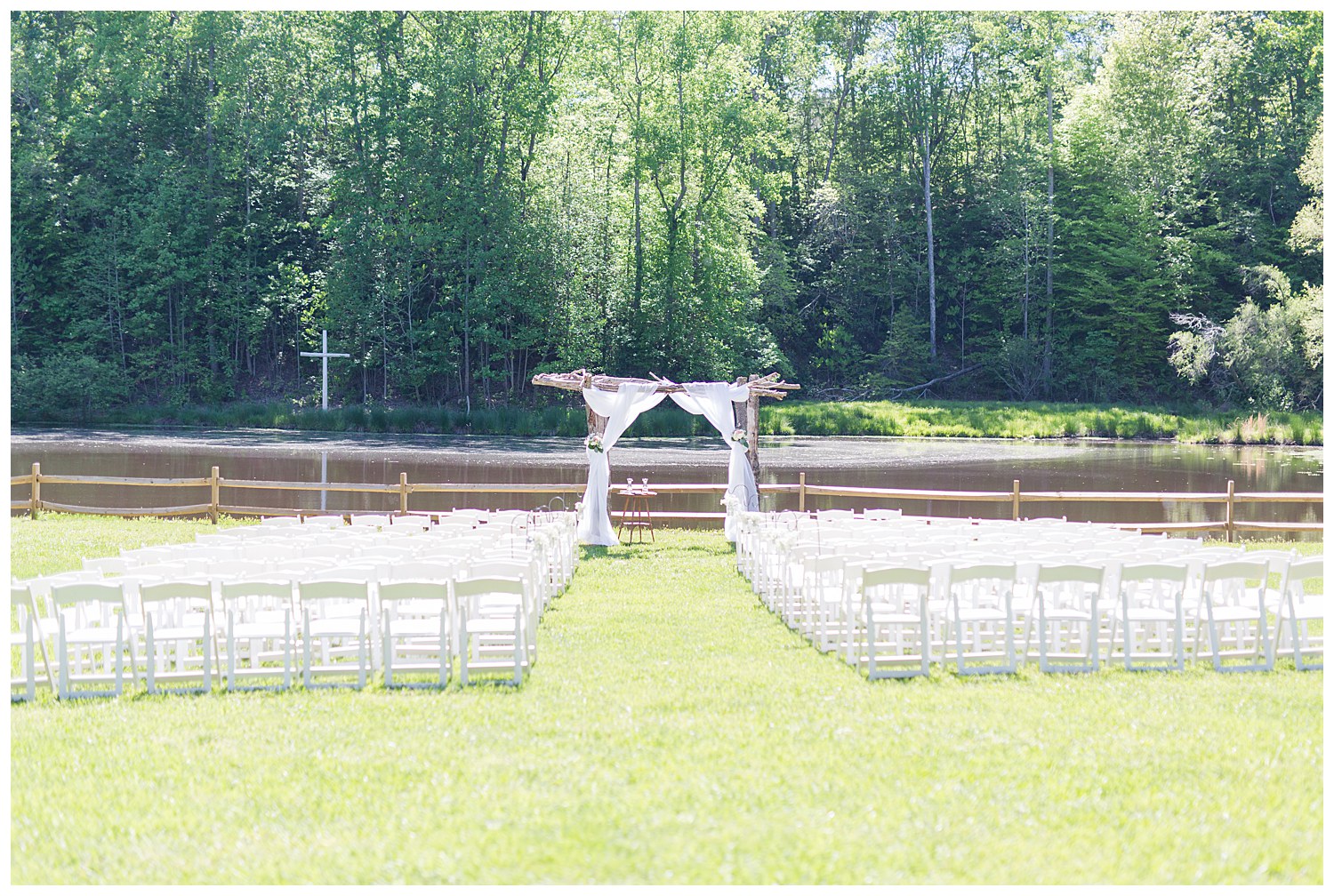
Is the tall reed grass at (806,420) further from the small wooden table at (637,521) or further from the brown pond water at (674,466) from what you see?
the small wooden table at (637,521)

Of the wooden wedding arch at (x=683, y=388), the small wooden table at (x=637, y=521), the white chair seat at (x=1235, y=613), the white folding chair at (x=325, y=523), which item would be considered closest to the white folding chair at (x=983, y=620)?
the white chair seat at (x=1235, y=613)

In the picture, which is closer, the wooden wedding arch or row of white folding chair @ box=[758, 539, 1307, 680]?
row of white folding chair @ box=[758, 539, 1307, 680]

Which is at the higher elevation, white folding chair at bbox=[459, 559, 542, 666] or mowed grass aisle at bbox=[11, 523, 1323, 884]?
white folding chair at bbox=[459, 559, 542, 666]

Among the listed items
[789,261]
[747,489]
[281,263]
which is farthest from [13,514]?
[789,261]

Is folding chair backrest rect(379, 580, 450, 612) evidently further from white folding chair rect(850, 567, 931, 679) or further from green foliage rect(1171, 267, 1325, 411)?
green foliage rect(1171, 267, 1325, 411)

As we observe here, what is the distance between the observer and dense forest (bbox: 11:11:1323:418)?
42.8 meters

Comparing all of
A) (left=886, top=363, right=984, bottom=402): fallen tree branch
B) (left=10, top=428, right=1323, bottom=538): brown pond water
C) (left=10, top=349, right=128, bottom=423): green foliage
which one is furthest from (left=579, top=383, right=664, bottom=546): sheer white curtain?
(left=10, top=349, right=128, bottom=423): green foliage

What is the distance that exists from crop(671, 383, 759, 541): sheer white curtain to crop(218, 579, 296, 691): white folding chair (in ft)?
27.8

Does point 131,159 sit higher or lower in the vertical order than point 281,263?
higher

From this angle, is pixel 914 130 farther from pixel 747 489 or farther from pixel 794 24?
pixel 747 489

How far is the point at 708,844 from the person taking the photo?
4.55 m

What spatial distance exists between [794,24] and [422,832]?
51.8m

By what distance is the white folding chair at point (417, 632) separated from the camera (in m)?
7.27
